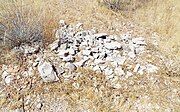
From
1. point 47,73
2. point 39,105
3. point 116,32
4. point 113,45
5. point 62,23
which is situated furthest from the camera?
point 62,23

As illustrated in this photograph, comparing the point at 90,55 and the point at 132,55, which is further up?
the point at 90,55

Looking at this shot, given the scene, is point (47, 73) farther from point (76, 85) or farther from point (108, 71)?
point (108, 71)

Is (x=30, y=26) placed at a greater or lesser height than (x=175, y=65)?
greater

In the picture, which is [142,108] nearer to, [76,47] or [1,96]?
[76,47]

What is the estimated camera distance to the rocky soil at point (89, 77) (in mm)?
6207

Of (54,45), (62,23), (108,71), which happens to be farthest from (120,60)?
(62,23)

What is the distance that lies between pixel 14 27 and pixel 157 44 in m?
3.19

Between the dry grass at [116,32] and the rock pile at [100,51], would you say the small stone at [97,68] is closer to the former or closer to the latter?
the rock pile at [100,51]

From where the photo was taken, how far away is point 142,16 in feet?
27.4

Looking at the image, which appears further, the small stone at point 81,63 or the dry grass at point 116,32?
the small stone at point 81,63

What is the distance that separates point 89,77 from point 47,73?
0.83 metres

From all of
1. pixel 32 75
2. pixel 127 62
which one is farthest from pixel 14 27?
pixel 127 62

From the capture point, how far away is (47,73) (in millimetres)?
6613

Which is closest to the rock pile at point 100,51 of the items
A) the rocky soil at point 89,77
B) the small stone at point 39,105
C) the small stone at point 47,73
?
the rocky soil at point 89,77
